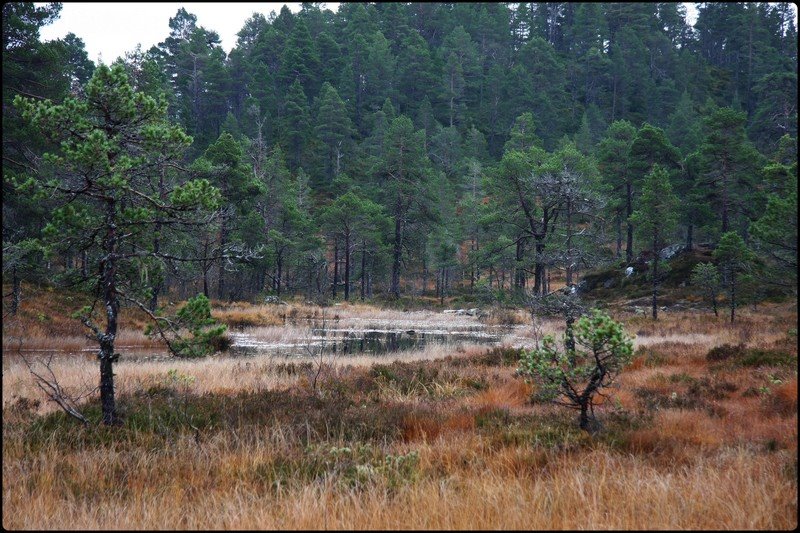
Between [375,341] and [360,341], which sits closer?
[360,341]

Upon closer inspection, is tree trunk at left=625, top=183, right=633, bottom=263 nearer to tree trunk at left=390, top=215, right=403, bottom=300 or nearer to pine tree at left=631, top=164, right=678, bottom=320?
pine tree at left=631, top=164, right=678, bottom=320

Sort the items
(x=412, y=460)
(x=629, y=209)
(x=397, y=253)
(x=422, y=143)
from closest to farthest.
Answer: (x=412, y=460) → (x=397, y=253) → (x=629, y=209) → (x=422, y=143)

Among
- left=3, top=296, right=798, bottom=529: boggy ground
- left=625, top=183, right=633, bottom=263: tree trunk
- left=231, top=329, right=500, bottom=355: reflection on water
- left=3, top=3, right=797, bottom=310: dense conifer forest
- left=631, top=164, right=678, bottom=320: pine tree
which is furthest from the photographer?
left=625, top=183, right=633, bottom=263: tree trunk

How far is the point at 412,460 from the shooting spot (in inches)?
205

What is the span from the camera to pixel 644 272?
42562 mm

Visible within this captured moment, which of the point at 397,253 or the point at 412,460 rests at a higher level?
the point at 397,253

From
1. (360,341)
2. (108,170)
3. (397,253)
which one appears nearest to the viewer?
(108,170)

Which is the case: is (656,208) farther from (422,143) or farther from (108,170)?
(108,170)

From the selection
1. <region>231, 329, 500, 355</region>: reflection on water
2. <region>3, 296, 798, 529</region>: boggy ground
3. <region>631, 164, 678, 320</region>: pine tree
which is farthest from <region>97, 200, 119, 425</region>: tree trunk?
<region>631, 164, 678, 320</region>: pine tree

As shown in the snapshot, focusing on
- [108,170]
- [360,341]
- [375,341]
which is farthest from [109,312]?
[375,341]

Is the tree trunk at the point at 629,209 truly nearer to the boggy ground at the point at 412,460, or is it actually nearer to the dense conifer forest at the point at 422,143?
the dense conifer forest at the point at 422,143

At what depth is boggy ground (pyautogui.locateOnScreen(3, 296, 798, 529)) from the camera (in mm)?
3889

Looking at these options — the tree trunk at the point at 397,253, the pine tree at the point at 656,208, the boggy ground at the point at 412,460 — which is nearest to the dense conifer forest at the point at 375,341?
the boggy ground at the point at 412,460

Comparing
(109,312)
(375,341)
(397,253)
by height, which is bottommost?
(375,341)
